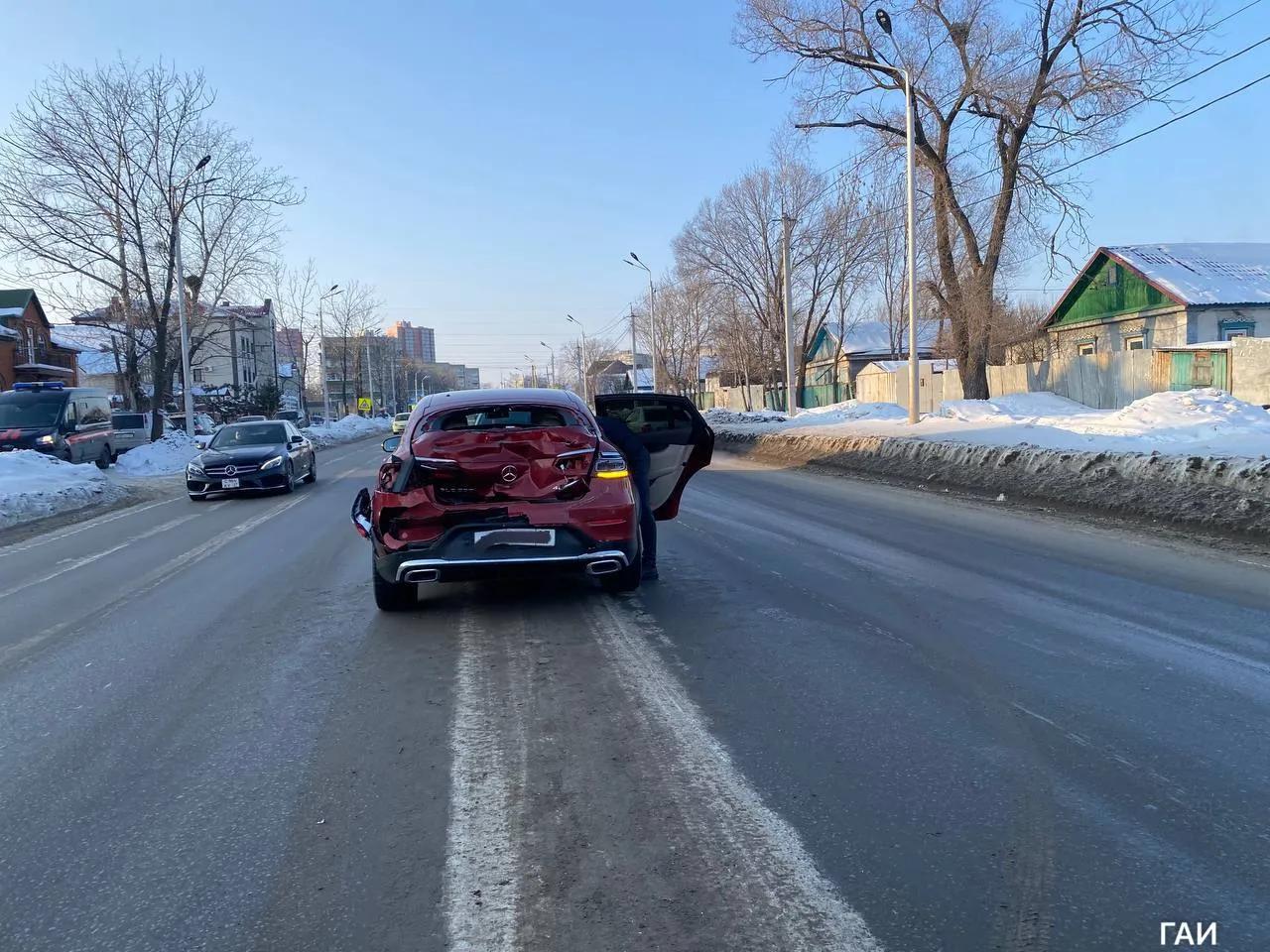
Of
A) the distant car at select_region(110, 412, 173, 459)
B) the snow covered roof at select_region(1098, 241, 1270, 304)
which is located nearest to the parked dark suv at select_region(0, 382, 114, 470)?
the distant car at select_region(110, 412, 173, 459)

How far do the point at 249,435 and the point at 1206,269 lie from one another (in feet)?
113

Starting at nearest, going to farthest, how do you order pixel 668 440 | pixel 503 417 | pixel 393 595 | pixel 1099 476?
pixel 393 595 → pixel 503 417 → pixel 668 440 → pixel 1099 476

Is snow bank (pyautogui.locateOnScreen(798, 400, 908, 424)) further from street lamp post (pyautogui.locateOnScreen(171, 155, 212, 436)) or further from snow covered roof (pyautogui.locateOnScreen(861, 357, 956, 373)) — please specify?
street lamp post (pyautogui.locateOnScreen(171, 155, 212, 436))

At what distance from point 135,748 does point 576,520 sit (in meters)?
2.98

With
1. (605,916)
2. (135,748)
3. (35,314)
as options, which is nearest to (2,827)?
(135,748)

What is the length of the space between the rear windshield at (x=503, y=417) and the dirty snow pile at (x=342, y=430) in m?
35.0

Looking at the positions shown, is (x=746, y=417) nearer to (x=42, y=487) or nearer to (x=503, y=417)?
(x=42, y=487)

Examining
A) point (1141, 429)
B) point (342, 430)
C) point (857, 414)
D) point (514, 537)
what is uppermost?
point (857, 414)

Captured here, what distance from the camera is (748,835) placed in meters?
3.28

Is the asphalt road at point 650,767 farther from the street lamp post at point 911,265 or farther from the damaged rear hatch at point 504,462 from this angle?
the street lamp post at point 911,265

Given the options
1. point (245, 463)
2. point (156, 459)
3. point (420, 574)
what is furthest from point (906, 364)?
point (420, 574)

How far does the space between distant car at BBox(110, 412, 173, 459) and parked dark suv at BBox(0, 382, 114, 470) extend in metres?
2.11

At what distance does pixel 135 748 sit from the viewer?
4324 millimetres

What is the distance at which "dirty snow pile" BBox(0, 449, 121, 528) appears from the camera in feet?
49.6
